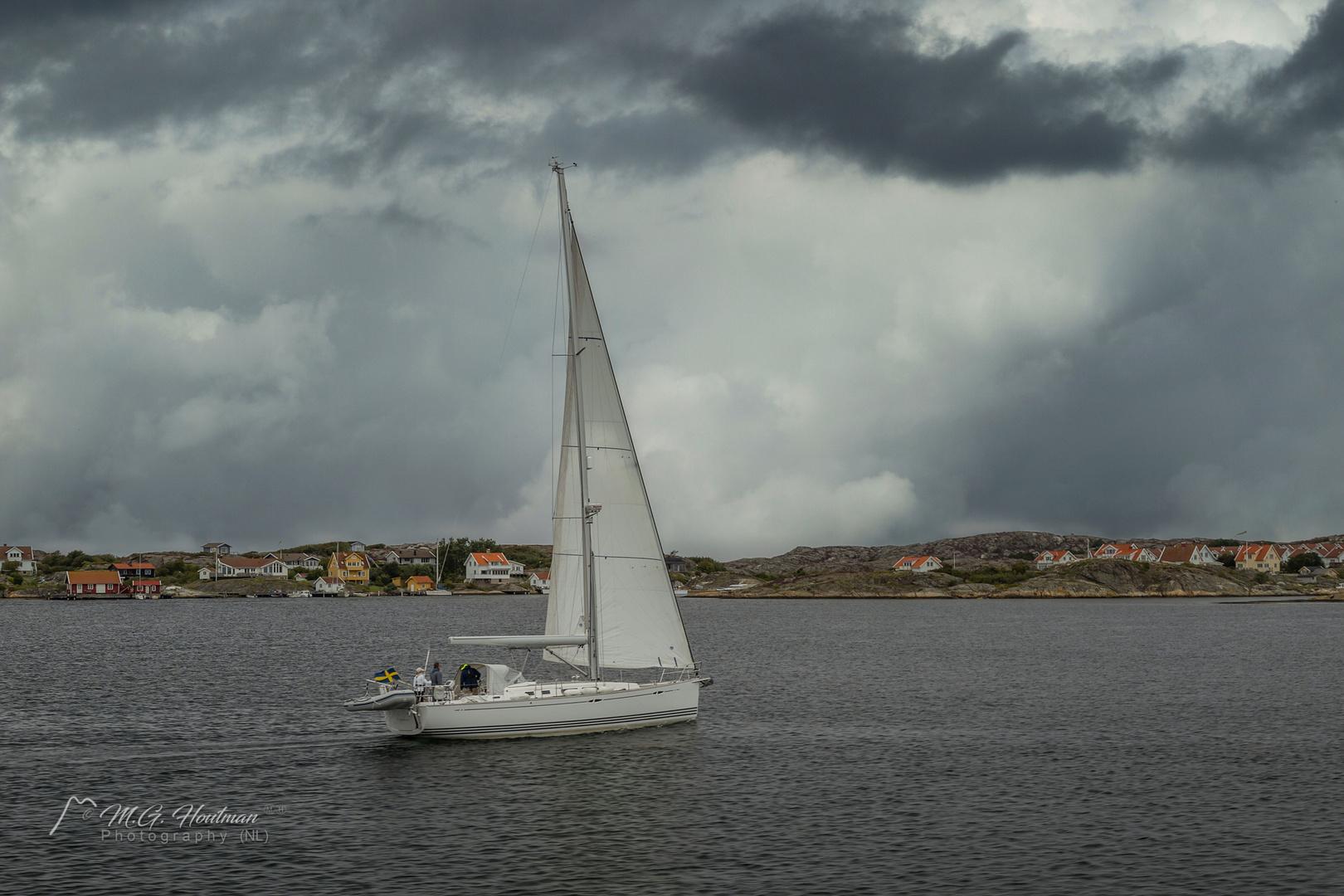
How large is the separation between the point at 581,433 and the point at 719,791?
14.8m

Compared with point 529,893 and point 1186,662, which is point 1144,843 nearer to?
point 529,893

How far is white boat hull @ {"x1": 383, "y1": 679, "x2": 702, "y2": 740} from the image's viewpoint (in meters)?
39.7

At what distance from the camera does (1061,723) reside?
A: 161 feet

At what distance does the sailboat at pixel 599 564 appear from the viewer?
1639 inches

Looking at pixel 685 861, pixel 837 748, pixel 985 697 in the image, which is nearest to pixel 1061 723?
pixel 985 697

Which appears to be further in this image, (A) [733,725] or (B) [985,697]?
(B) [985,697]

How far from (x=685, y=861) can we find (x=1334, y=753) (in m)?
29.0

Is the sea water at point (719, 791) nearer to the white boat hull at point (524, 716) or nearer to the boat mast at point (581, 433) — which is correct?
the white boat hull at point (524, 716)

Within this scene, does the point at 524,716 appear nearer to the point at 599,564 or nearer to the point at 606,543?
the point at 599,564

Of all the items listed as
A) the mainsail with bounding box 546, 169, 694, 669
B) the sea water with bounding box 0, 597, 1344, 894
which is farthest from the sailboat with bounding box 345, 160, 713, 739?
the sea water with bounding box 0, 597, 1344, 894

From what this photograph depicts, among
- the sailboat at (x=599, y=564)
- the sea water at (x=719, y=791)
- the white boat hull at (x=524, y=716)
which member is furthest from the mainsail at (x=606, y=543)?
the sea water at (x=719, y=791)

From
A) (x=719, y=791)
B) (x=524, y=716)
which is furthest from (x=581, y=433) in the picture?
(x=719, y=791)

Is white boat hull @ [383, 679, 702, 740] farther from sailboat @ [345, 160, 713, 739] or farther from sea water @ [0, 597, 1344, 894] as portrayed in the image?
sea water @ [0, 597, 1344, 894]

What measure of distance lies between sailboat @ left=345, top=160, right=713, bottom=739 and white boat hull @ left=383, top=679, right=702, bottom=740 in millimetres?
141
